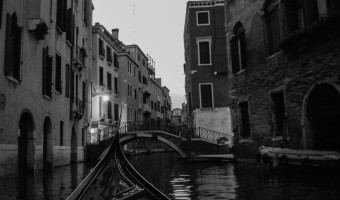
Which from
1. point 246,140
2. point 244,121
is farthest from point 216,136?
point 246,140

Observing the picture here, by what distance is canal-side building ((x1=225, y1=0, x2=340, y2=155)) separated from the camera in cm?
952

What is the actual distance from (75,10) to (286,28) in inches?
426

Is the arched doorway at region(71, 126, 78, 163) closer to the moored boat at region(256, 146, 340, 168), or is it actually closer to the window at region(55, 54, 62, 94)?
the window at region(55, 54, 62, 94)

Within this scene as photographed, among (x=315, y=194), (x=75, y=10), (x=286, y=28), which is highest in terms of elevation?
(x=75, y=10)

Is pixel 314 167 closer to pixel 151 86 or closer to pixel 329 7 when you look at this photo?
pixel 329 7

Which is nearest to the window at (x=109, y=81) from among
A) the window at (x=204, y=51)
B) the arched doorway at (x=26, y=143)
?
the window at (x=204, y=51)

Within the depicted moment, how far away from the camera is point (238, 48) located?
15039 mm

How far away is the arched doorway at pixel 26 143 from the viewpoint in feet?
36.9

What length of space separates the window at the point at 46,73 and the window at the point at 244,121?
302 inches

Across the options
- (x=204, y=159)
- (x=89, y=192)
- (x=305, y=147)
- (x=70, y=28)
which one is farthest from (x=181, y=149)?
(x=89, y=192)

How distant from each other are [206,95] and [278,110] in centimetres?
1265

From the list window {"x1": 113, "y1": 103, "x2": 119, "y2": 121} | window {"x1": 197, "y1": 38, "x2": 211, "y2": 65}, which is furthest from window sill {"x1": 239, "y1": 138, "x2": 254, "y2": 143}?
window {"x1": 113, "y1": 103, "x2": 119, "y2": 121}

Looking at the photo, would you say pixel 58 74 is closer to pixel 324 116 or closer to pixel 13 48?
pixel 13 48

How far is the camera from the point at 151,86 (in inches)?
1786
